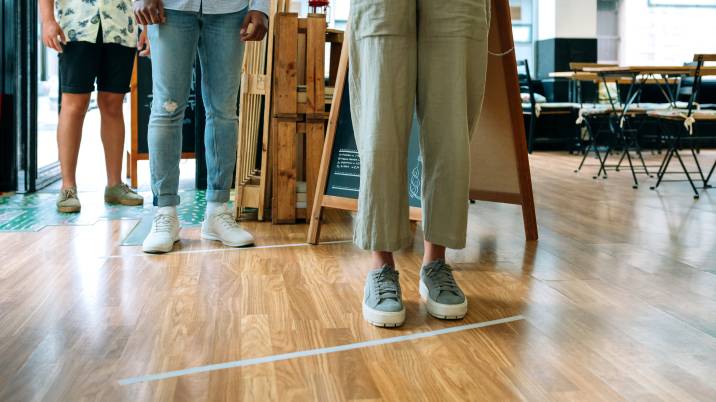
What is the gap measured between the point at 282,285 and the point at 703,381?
111 cm

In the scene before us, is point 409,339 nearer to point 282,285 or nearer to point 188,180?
point 282,285

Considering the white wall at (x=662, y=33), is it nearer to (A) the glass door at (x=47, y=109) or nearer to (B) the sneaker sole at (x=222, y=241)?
(A) the glass door at (x=47, y=109)

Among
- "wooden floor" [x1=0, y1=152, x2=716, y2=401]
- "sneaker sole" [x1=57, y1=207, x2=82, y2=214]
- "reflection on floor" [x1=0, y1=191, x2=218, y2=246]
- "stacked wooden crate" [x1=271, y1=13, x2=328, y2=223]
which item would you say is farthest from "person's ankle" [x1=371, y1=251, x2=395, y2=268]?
"sneaker sole" [x1=57, y1=207, x2=82, y2=214]

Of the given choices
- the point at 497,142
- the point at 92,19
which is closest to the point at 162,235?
the point at 497,142

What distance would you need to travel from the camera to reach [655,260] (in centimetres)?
251

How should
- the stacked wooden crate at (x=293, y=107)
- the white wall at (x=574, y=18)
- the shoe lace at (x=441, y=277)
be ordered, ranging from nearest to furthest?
the shoe lace at (x=441, y=277), the stacked wooden crate at (x=293, y=107), the white wall at (x=574, y=18)

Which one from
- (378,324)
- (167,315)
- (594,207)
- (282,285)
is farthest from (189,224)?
(594,207)

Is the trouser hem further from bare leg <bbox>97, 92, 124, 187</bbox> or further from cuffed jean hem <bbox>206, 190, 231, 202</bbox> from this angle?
bare leg <bbox>97, 92, 124, 187</bbox>

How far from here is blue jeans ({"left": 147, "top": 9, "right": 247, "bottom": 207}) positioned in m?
2.46

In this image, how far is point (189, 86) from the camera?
258 centimetres

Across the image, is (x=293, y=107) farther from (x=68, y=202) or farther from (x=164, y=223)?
(x=68, y=202)

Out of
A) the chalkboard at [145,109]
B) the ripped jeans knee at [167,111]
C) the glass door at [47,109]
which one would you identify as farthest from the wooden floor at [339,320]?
the glass door at [47,109]

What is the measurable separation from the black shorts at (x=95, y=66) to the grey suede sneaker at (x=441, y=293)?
7.35 ft

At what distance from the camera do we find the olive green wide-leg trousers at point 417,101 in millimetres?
1704
